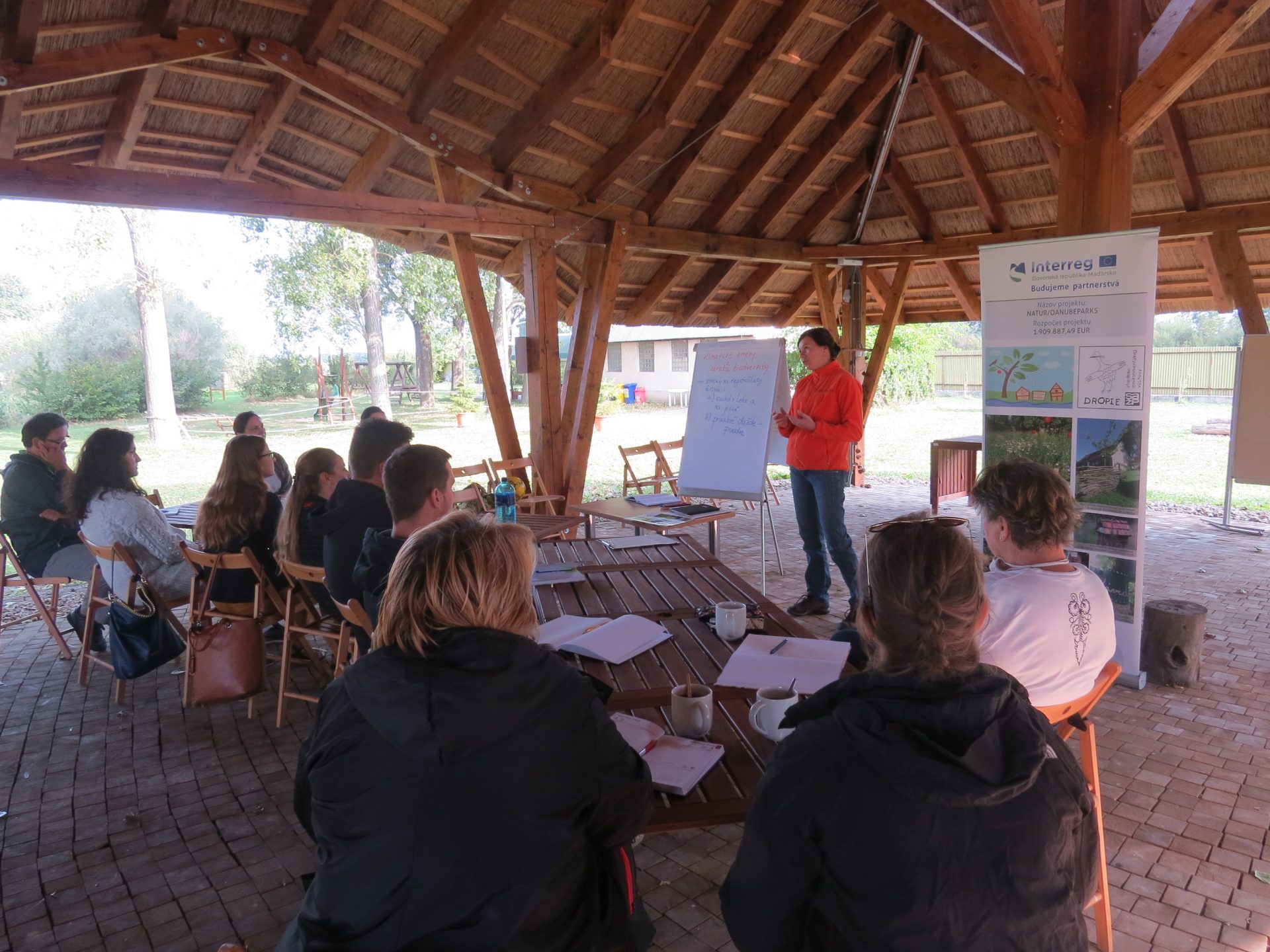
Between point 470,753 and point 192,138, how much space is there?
20.9 ft

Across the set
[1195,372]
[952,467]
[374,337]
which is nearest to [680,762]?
[952,467]

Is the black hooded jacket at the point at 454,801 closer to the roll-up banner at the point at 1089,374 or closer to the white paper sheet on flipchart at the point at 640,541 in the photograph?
the white paper sheet on flipchart at the point at 640,541

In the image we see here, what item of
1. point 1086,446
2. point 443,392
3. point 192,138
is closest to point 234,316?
point 443,392

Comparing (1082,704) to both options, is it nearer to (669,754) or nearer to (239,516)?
(669,754)

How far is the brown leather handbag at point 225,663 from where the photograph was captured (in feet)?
11.5

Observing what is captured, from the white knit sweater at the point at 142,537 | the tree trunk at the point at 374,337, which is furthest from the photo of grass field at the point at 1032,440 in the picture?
the tree trunk at the point at 374,337

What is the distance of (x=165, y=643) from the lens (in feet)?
12.3

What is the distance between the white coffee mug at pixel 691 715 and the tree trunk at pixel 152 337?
1560 centimetres

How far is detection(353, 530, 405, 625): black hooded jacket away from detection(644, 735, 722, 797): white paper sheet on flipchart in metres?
1.14

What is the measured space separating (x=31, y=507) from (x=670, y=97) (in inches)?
213

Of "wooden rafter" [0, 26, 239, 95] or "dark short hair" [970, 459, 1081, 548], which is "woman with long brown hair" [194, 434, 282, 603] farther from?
"dark short hair" [970, 459, 1081, 548]

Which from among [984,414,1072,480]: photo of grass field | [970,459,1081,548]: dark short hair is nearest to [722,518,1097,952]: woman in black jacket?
[970,459,1081,548]: dark short hair

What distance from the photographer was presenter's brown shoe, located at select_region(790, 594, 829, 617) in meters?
5.09

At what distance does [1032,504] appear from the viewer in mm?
2125
